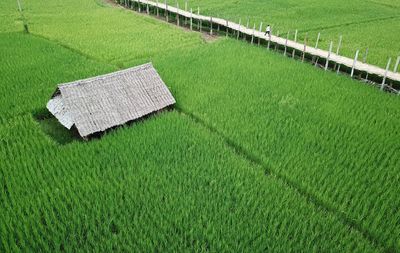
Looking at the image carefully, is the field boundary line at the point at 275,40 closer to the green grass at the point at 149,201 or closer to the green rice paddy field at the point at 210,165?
the green rice paddy field at the point at 210,165

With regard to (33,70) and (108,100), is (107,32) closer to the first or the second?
(33,70)

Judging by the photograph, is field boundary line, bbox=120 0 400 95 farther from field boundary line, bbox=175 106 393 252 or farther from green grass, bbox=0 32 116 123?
green grass, bbox=0 32 116 123

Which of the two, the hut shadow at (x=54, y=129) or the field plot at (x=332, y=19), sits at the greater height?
the field plot at (x=332, y=19)

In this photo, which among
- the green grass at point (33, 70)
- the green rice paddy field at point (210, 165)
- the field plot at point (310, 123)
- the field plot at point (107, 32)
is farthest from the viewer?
the field plot at point (107, 32)

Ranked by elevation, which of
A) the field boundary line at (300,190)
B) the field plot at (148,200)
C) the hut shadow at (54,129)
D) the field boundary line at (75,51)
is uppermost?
the field boundary line at (75,51)

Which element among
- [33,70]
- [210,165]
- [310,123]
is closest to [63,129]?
[210,165]

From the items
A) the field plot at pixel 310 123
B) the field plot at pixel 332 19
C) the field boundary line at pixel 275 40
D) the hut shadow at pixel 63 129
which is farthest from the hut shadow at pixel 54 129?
the field plot at pixel 332 19
